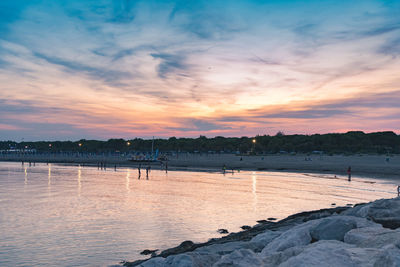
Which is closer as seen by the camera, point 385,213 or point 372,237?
point 372,237

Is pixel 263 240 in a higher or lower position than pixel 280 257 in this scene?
lower

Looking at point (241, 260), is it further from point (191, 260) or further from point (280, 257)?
point (191, 260)

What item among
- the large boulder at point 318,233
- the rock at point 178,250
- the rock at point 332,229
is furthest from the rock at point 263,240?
the rock at point 178,250

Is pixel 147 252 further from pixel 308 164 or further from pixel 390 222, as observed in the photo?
pixel 308 164

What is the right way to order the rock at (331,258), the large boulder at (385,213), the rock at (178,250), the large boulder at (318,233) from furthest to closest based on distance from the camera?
the rock at (178,250), the large boulder at (385,213), the large boulder at (318,233), the rock at (331,258)

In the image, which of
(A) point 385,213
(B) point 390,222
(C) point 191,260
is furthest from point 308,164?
(C) point 191,260

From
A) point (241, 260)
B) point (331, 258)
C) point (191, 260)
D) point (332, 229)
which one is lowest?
point (191, 260)

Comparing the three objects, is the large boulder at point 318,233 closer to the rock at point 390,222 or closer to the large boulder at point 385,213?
the rock at point 390,222

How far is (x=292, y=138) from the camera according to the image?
592ft

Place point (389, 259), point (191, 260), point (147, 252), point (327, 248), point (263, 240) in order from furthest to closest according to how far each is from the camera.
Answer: point (147, 252) < point (263, 240) < point (191, 260) < point (327, 248) < point (389, 259)

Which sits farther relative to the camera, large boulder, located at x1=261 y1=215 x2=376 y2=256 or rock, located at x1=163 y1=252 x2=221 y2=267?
large boulder, located at x1=261 y1=215 x2=376 y2=256

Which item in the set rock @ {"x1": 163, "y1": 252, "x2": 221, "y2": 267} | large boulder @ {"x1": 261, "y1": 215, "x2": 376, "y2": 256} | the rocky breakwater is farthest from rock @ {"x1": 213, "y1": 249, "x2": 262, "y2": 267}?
large boulder @ {"x1": 261, "y1": 215, "x2": 376, "y2": 256}

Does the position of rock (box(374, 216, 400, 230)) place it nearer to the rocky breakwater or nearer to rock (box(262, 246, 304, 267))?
the rocky breakwater

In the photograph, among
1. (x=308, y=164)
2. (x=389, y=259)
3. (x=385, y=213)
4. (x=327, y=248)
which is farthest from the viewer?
(x=308, y=164)
